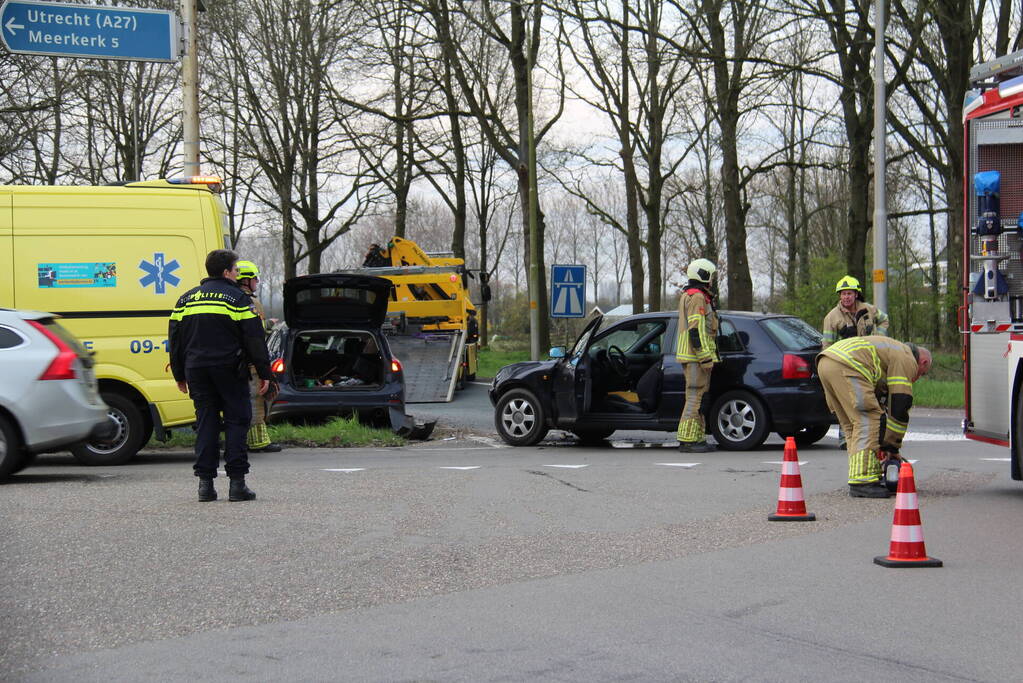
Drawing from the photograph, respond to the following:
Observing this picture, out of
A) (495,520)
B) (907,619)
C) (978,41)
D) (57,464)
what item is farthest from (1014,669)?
(978,41)

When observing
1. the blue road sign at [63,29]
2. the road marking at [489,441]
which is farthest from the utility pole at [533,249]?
the blue road sign at [63,29]

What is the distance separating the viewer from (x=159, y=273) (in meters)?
12.5

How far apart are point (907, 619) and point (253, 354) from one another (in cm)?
508

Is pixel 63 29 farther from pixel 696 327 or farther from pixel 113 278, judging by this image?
pixel 696 327

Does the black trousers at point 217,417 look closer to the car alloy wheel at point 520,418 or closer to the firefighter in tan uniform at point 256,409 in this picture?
the firefighter in tan uniform at point 256,409

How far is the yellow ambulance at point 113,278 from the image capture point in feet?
40.2

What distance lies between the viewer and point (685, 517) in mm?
8539

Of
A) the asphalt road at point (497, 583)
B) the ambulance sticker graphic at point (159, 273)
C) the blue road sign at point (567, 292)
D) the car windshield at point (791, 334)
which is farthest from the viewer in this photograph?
the blue road sign at point (567, 292)

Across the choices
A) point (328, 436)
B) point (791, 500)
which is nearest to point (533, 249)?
point (328, 436)

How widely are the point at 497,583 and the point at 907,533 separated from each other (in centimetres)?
225

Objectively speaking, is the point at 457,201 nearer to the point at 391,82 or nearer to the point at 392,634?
the point at 391,82

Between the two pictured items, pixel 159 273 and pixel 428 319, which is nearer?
pixel 159 273

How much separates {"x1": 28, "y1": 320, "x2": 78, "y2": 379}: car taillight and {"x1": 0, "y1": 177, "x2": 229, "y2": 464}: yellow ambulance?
1659 mm

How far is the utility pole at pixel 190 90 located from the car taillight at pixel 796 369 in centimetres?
828
